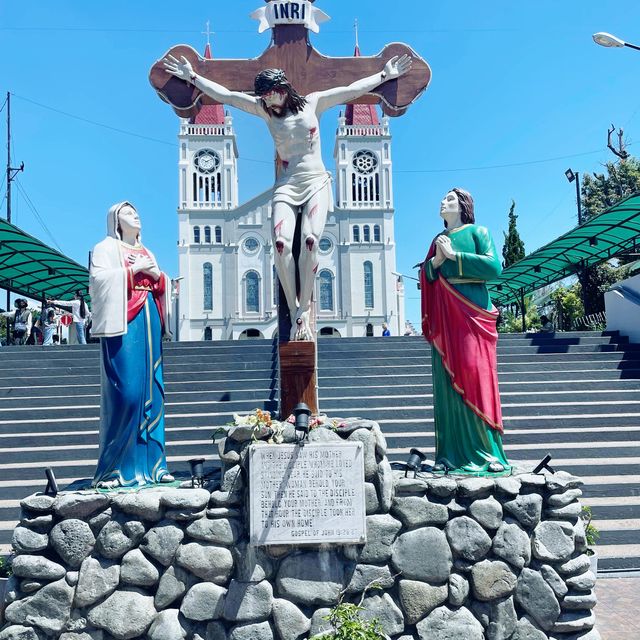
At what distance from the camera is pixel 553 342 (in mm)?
11195

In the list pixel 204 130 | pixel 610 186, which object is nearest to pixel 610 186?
pixel 610 186

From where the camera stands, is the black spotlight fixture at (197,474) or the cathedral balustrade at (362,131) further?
the cathedral balustrade at (362,131)

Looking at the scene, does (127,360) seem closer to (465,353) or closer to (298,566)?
(298,566)

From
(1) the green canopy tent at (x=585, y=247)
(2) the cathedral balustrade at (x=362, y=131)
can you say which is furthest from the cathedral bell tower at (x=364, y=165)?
(1) the green canopy tent at (x=585, y=247)

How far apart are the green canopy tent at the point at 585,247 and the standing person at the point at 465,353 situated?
731 centimetres

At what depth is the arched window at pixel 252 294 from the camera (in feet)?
178

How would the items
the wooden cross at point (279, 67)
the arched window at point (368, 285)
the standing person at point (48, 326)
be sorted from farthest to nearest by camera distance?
the arched window at point (368, 285) → the standing person at point (48, 326) → the wooden cross at point (279, 67)

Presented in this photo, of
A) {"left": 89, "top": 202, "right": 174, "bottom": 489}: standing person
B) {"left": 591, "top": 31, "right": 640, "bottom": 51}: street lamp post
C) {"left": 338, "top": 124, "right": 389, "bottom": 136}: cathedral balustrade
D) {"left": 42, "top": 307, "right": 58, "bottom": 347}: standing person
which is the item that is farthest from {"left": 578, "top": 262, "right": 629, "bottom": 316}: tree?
{"left": 338, "top": 124, "right": 389, "bottom": 136}: cathedral balustrade

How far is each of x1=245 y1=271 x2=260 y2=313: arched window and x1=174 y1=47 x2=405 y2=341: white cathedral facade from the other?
0.10 metres

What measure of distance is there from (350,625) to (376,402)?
5.90 m

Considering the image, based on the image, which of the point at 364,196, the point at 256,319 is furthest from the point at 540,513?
the point at 364,196

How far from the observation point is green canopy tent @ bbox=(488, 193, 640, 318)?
40.2ft

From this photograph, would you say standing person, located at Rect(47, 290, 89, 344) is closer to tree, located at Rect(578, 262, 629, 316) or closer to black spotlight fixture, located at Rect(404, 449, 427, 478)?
black spotlight fixture, located at Rect(404, 449, 427, 478)

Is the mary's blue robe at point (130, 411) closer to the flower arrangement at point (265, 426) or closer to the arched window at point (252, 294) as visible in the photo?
the flower arrangement at point (265, 426)
